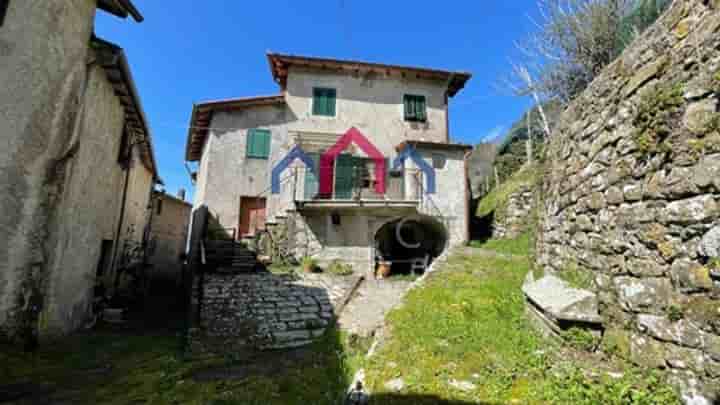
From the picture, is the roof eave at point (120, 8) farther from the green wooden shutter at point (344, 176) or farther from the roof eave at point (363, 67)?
the green wooden shutter at point (344, 176)

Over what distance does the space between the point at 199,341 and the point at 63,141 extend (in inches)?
161

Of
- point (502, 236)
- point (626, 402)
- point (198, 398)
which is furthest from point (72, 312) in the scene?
point (502, 236)

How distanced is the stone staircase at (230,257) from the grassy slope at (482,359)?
23.7 feet

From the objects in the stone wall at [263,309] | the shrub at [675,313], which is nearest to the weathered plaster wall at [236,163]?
the stone wall at [263,309]

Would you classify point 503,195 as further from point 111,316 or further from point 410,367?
point 111,316

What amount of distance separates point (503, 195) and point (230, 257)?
11.0 metres

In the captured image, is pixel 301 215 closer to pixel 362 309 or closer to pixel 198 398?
pixel 362 309

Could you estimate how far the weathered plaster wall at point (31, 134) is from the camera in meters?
4.14

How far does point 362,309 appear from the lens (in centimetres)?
756

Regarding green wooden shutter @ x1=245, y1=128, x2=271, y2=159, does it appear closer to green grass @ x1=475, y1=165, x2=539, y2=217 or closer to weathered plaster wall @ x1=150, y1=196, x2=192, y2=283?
weathered plaster wall @ x1=150, y1=196, x2=192, y2=283

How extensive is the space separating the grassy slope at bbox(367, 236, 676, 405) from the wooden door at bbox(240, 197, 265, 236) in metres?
8.59

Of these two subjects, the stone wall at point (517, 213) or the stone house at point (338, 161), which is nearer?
the stone wall at point (517, 213)

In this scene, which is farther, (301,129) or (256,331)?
(301,129)

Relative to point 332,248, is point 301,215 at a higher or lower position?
higher
